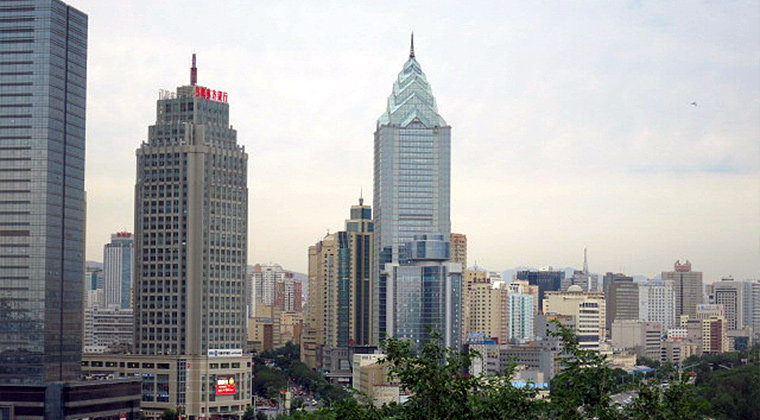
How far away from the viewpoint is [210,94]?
11556cm

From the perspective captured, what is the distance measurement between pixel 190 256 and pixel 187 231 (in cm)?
217

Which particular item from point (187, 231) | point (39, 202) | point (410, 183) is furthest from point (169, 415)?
point (410, 183)

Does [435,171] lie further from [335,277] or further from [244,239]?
[244,239]

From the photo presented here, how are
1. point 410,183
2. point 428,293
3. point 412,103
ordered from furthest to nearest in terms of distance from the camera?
point 412,103 → point 410,183 → point 428,293

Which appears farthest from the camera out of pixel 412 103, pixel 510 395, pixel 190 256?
pixel 412 103

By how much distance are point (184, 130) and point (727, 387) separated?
166ft

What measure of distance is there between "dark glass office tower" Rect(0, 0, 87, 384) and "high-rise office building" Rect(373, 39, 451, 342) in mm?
71748

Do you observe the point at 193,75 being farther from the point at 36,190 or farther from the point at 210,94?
the point at 36,190

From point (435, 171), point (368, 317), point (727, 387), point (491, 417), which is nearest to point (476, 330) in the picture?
point (368, 317)

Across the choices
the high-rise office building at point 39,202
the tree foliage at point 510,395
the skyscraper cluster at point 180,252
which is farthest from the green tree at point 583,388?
the high-rise office building at point 39,202

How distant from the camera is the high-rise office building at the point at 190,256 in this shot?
10862cm

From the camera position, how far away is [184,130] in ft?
369

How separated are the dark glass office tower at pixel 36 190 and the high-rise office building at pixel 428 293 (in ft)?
194

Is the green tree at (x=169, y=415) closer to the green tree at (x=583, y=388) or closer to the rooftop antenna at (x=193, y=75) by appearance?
the rooftop antenna at (x=193, y=75)
